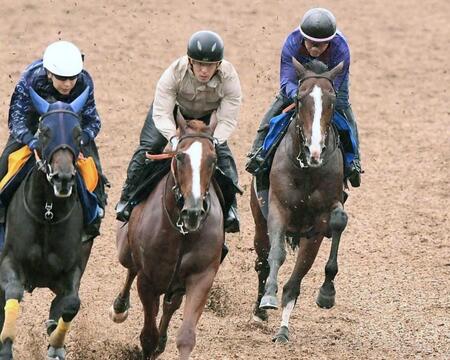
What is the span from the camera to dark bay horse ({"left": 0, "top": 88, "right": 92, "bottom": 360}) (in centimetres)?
822

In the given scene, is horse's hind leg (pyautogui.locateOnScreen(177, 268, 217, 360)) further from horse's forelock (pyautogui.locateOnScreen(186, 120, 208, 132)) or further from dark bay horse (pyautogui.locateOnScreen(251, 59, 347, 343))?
horse's forelock (pyautogui.locateOnScreen(186, 120, 208, 132))

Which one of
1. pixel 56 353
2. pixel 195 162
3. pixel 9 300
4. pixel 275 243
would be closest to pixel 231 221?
pixel 275 243

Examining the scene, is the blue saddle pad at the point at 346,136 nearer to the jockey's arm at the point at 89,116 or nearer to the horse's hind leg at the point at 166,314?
the horse's hind leg at the point at 166,314

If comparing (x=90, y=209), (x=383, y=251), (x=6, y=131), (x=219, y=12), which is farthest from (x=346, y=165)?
(x=219, y=12)

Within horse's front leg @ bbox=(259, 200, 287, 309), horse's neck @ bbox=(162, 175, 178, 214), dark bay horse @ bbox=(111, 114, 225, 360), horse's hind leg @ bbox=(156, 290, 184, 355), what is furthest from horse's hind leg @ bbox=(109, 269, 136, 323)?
horse's neck @ bbox=(162, 175, 178, 214)

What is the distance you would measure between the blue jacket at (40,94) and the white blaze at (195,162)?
1.07 meters

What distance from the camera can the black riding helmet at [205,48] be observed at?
9117 mm

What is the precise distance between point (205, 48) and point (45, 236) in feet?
6.64

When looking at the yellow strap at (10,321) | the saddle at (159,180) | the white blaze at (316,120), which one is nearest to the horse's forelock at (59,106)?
the saddle at (159,180)

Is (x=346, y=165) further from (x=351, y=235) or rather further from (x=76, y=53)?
(x=351, y=235)

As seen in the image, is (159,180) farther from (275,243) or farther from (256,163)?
(256,163)

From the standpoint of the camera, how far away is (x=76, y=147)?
8.15 meters

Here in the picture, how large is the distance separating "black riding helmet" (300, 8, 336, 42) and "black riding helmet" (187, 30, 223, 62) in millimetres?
1423

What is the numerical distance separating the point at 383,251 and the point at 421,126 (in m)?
5.57
